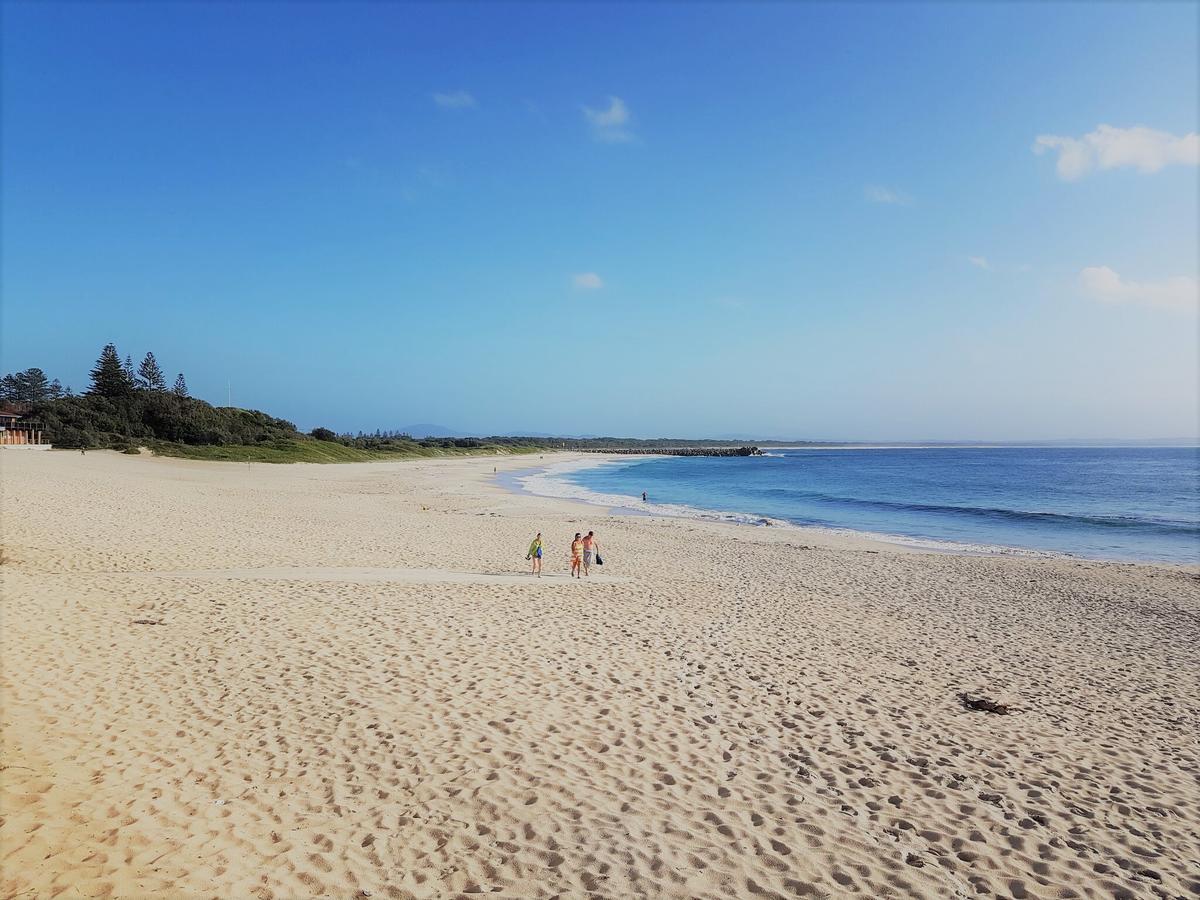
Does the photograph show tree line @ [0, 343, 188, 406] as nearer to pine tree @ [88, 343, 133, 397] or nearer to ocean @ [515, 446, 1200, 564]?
pine tree @ [88, 343, 133, 397]

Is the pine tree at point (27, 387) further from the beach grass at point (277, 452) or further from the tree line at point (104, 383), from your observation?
the beach grass at point (277, 452)

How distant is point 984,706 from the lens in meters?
8.59

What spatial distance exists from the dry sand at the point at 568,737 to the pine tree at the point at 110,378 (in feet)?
246

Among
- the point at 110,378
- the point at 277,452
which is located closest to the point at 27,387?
the point at 110,378

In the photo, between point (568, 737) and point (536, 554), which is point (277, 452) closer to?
point (536, 554)

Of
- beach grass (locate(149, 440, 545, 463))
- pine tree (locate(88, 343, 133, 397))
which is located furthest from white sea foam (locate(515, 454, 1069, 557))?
pine tree (locate(88, 343, 133, 397))

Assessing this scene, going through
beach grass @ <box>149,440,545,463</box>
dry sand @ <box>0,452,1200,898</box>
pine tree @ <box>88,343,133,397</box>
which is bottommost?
dry sand @ <box>0,452,1200,898</box>

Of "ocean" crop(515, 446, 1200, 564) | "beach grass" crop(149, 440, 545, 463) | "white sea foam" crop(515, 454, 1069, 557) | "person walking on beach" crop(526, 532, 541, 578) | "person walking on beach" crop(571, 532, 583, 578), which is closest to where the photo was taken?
"person walking on beach" crop(571, 532, 583, 578)

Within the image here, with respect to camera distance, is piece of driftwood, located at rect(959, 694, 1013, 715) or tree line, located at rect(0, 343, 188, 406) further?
tree line, located at rect(0, 343, 188, 406)

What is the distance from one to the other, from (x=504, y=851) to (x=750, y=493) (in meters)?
48.2

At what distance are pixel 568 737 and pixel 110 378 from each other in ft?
308

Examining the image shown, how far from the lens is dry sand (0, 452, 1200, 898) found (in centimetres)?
501

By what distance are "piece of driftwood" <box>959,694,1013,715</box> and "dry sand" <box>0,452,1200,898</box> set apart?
0.17 m

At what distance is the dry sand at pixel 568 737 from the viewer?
16.4 feet
